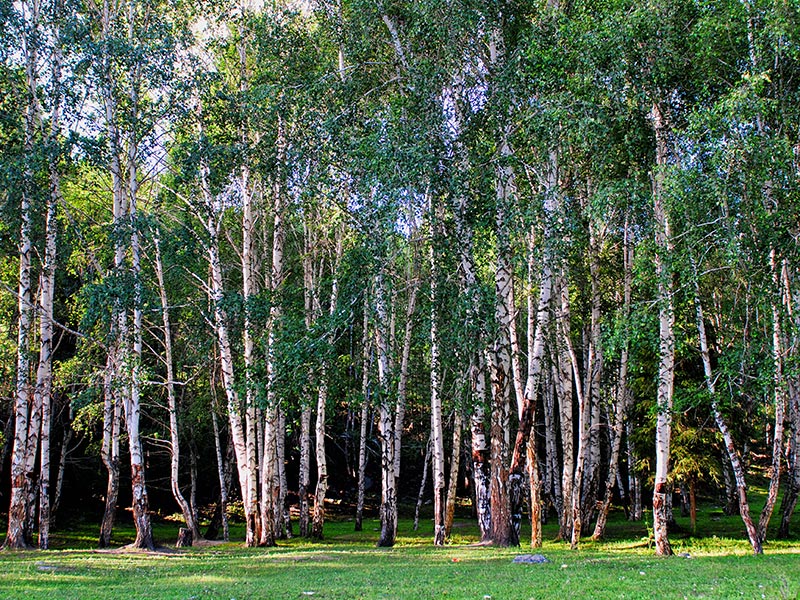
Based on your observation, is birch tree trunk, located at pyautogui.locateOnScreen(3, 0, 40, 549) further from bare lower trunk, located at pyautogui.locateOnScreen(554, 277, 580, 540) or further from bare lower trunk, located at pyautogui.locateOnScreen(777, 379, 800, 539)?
bare lower trunk, located at pyautogui.locateOnScreen(777, 379, 800, 539)

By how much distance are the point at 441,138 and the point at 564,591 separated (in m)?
9.40

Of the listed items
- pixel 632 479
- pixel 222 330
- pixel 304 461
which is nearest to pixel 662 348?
pixel 222 330

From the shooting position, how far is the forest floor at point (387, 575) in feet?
27.5

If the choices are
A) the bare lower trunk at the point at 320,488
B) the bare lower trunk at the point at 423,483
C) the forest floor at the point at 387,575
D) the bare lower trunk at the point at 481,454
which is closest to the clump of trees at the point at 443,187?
the bare lower trunk at the point at 481,454

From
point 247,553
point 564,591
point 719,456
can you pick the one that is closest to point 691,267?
point 564,591

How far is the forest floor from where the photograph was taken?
8.38 m

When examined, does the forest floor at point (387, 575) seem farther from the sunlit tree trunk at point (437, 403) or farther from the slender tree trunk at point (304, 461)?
the slender tree trunk at point (304, 461)

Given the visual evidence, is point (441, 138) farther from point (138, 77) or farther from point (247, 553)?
point (247, 553)

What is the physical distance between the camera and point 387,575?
10.7 m

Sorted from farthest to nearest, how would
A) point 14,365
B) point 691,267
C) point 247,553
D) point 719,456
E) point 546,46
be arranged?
point 719,456 < point 14,365 < point 247,553 < point 546,46 < point 691,267

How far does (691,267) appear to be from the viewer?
13141mm

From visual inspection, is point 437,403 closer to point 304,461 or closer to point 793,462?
point 304,461

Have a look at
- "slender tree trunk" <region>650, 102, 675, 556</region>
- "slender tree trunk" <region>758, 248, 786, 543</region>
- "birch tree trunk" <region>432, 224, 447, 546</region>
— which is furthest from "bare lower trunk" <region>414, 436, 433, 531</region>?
"slender tree trunk" <region>650, 102, 675, 556</region>

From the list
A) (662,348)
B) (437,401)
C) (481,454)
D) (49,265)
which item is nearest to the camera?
(662,348)
